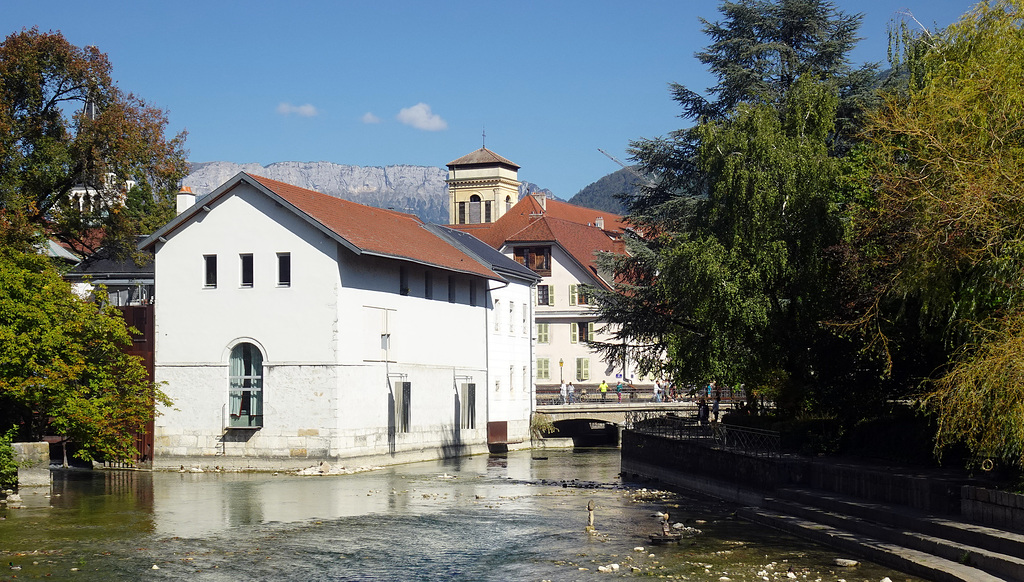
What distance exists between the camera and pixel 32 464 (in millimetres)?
33156

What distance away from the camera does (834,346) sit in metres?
30.4

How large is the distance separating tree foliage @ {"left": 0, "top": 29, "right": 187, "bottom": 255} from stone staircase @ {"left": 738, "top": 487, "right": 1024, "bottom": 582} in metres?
27.5

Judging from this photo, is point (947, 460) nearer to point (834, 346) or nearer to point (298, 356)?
point (834, 346)

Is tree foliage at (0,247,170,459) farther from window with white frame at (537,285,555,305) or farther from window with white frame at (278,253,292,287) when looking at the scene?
window with white frame at (537,285,555,305)

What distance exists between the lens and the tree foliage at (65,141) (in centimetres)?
4138

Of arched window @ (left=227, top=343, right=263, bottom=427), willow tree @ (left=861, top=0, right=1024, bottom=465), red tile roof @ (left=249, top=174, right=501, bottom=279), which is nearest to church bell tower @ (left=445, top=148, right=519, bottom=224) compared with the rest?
red tile roof @ (left=249, top=174, right=501, bottom=279)

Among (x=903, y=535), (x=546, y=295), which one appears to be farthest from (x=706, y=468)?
(x=546, y=295)

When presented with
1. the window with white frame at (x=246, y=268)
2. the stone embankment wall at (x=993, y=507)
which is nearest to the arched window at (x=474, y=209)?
the window with white frame at (x=246, y=268)

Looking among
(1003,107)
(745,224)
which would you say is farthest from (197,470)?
(1003,107)

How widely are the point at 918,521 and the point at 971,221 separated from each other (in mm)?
5717

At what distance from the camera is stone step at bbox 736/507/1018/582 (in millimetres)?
18047

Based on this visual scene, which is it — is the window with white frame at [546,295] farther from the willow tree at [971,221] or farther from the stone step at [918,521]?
the willow tree at [971,221]

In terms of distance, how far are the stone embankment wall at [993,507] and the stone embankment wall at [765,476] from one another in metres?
0.67

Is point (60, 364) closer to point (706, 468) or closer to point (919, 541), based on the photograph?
point (706, 468)
